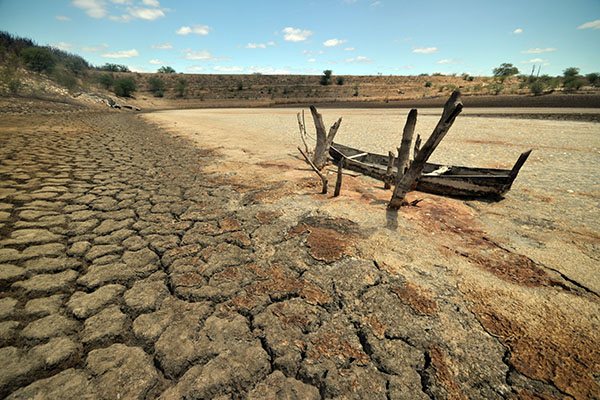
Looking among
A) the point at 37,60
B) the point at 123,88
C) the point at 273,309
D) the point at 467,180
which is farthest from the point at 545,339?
the point at 123,88

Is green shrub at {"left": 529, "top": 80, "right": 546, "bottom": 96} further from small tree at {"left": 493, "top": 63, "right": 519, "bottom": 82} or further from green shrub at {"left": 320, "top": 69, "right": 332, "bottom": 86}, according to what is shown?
green shrub at {"left": 320, "top": 69, "right": 332, "bottom": 86}

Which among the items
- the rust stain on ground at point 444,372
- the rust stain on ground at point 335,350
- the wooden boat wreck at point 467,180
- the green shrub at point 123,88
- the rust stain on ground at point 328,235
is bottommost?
the rust stain on ground at point 444,372

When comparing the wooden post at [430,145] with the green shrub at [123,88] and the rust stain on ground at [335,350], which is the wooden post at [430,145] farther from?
the green shrub at [123,88]

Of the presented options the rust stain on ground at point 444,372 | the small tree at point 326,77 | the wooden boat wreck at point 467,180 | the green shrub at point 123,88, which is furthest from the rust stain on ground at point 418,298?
the small tree at point 326,77

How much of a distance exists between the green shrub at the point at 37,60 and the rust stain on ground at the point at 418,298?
38.8m

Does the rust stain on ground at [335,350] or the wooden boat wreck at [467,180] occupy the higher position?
the wooden boat wreck at [467,180]

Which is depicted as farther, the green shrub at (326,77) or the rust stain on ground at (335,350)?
the green shrub at (326,77)

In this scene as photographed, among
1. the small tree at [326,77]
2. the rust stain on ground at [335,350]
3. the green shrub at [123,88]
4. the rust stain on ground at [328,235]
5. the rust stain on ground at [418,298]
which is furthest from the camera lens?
the small tree at [326,77]

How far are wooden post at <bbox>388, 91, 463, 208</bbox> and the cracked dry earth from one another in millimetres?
354

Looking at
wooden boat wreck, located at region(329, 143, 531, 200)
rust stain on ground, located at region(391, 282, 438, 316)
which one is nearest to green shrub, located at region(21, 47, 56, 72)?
wooden boat wreck, located at region(329, 143, 531, 200)

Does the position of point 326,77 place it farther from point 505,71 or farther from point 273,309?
point 273,309

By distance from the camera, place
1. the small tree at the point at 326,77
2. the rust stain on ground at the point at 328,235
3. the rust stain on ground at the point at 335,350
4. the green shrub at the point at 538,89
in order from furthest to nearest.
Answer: the small tree at the point at 326,77, the green shrub at the point at 538,89, the rust stain on ground at the point at 328,235, the rust stain on ground at the point at 335,350

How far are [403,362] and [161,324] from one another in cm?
174

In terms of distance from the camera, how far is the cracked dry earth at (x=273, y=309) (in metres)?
1.54
